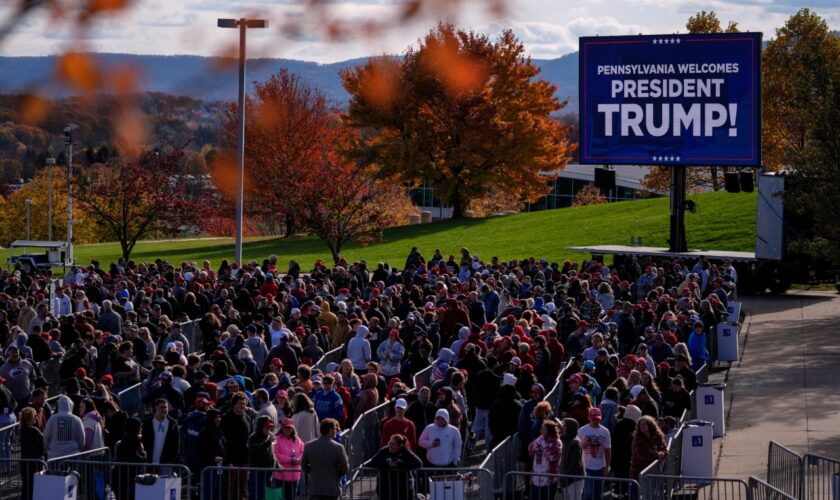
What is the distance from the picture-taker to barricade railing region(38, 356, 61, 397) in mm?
18219

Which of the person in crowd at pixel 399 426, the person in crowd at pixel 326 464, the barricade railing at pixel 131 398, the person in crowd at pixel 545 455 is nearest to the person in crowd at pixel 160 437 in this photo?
the person in crowd at pixel 326 464

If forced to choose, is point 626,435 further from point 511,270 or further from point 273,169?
point 273,169

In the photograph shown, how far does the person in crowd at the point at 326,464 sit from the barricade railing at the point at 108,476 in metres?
1.58

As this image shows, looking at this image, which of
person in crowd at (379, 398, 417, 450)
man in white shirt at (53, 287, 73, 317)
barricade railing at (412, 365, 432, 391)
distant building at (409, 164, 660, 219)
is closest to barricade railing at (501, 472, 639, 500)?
person in crowd at (379, 398, 417, 450)

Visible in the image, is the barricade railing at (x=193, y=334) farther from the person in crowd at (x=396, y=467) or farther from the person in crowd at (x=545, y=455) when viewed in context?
the person in crowd at (x=545, y=455)

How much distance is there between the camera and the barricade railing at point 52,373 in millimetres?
18219

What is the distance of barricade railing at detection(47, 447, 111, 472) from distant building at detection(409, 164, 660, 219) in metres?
73.2

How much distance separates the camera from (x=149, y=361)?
1734 cm

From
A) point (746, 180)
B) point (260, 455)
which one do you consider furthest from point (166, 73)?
point (746, 180)

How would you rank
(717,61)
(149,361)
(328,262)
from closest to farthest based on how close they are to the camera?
(149,361) → (717,61) → (328,262)

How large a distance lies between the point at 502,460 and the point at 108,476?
4.26m

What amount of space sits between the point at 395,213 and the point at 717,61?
3224 centimetres

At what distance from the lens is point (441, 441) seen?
12844mm

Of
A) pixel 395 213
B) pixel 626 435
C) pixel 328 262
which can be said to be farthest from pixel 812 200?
pixel 395 213
